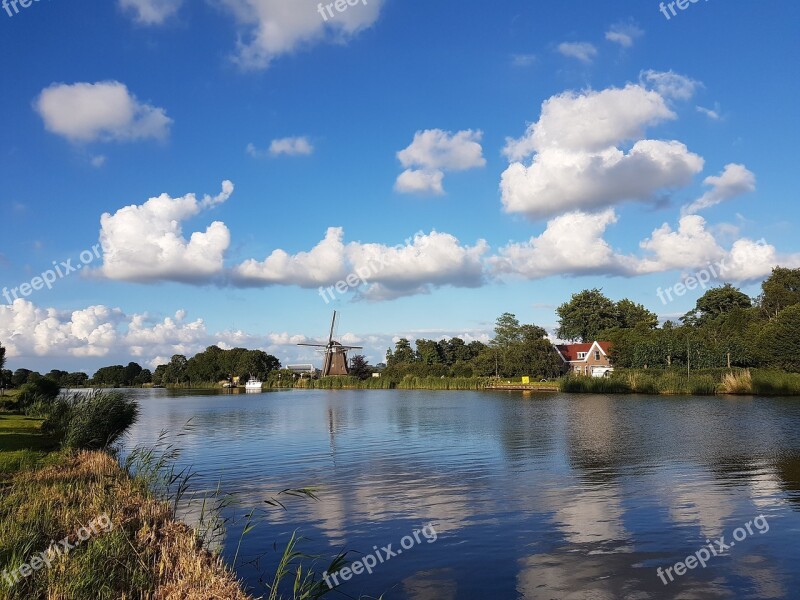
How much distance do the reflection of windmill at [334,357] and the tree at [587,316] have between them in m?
51.6

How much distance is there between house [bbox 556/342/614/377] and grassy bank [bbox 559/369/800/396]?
25.4m

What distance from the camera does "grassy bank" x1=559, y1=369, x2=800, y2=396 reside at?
61.2m

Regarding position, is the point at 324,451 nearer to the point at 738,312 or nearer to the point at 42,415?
the point at 42,415

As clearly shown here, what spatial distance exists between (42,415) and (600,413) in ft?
124

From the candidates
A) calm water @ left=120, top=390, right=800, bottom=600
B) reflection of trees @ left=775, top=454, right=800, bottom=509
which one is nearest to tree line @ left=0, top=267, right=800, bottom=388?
calm water @ left=120, top=390, right=800, bottom=600

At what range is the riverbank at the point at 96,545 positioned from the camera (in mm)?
8289

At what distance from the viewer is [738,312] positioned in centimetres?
9781

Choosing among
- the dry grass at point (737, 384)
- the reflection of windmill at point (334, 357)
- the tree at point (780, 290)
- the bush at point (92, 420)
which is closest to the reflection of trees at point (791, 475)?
the bush at point (92, 420)

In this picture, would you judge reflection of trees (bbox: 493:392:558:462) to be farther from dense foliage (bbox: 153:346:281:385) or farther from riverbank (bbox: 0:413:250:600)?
dense foliage (bbox: 153:346:281:385)

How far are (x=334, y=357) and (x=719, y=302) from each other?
276ft

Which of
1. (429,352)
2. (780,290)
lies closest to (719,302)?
(780,290)

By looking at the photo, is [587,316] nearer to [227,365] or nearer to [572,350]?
[572,350]

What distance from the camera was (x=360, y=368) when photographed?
139750mm

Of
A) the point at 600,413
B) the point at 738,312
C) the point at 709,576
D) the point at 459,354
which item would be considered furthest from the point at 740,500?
the point at 459,354
